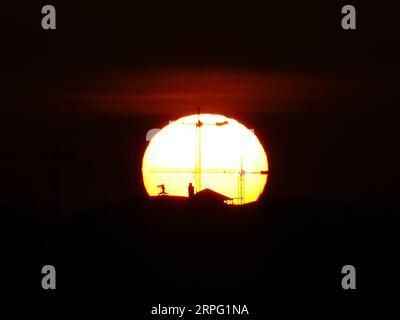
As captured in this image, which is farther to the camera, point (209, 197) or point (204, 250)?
point (209, 197)

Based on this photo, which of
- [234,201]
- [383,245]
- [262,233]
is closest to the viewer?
[383,245]

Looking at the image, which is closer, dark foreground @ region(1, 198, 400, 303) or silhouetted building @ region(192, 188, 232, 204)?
dark foreground @ region(1, 198, 400, 303)

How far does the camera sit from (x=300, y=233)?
75.1 meters

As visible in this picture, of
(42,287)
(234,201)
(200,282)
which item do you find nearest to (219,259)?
(200,282)

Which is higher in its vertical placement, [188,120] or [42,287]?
[188,120]

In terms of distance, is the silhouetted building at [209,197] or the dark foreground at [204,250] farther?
the silhouetted building at [209,197]

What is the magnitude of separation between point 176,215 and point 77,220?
6.67 metres

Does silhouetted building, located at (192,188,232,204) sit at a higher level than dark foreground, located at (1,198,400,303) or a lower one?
higher

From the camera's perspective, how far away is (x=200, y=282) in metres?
61.1

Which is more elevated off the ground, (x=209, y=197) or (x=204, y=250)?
(x=209, y=197)

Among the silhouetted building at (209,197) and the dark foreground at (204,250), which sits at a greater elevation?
the silhouetted building at (209,197)

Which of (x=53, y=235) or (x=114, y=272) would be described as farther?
(x=53, y=235)
